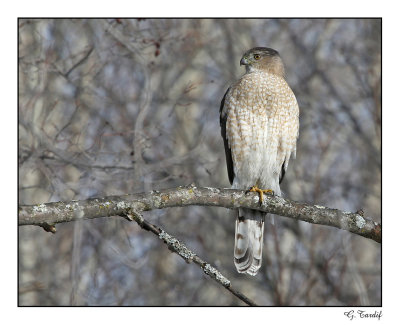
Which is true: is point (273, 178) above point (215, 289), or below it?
above

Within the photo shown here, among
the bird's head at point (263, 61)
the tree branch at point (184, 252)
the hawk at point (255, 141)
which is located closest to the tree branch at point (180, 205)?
the tree branch at point (184, 252)

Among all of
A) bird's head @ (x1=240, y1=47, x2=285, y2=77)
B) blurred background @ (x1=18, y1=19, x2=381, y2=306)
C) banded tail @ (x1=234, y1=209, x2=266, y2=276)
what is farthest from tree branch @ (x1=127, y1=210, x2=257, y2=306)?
bird's head @ (x1=240, y1=47, x2=285, y2=77)

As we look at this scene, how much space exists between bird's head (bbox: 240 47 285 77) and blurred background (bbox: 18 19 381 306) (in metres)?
0.59

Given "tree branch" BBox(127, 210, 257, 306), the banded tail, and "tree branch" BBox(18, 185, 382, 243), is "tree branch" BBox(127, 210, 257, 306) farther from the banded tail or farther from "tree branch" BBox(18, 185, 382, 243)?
the banded tail

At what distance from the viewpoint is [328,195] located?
936 centimetres

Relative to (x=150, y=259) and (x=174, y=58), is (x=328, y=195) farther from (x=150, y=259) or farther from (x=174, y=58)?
(x=174, y=58)

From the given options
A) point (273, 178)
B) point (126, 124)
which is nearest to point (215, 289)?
point (126, 124)

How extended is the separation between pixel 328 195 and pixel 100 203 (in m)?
6.23

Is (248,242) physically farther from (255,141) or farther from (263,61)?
(263,61)

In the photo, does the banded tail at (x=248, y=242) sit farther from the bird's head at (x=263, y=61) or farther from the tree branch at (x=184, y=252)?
the tree branch at (x=184, y=252)

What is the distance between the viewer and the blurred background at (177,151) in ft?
21.2

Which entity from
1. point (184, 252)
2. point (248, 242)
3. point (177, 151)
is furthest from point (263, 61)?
point (177, 151)

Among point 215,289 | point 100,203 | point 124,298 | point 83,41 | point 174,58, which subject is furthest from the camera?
point 174,58

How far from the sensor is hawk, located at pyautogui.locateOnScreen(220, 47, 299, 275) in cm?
558
